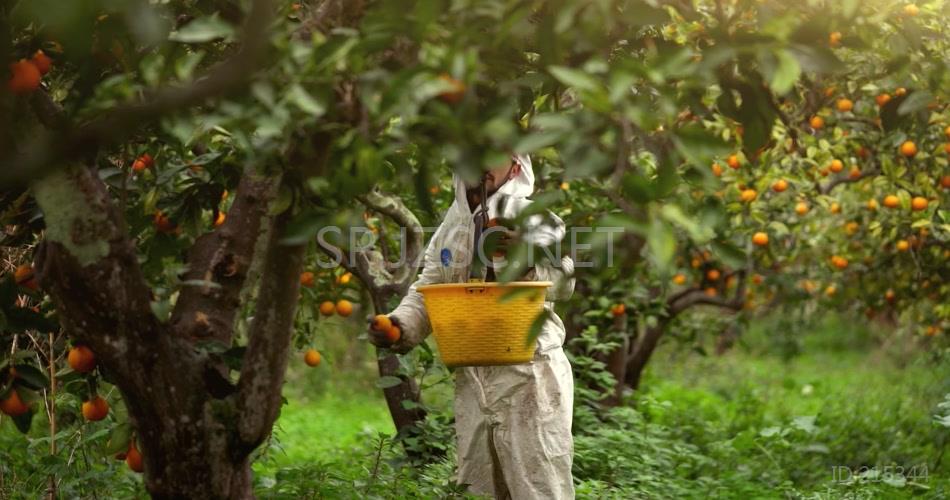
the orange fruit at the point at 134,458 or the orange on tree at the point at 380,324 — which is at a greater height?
the orange on tree at the point at 380,324

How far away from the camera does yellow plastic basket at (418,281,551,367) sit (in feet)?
10.6

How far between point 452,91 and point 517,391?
1.73 metres

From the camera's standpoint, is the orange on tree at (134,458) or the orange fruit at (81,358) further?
the orange on tree at (134,458)

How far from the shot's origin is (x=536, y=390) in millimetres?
3652

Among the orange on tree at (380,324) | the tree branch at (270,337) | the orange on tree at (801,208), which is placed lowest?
the orange on tree at (801,208)

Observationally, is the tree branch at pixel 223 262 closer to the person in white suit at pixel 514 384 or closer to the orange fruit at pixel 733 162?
the person in white suit at pixel 514 384

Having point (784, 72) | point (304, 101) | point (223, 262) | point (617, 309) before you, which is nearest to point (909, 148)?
point (617, 309)

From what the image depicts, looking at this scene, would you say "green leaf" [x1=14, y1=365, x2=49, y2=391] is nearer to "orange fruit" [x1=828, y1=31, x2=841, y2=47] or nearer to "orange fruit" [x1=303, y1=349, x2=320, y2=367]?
"orange fruit" [x1=303, y1=349, x2=320, y2=367]

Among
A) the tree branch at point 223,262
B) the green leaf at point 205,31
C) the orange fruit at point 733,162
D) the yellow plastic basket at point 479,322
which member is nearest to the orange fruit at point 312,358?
the yellow plastic basket at point 479,322

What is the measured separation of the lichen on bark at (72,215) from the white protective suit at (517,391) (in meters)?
1.21

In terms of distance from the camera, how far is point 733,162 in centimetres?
580

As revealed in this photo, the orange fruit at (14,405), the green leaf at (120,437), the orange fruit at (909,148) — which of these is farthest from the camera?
the orange fruit at (909,148)

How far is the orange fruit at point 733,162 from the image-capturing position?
5742 millimetres

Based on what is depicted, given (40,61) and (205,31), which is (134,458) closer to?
(40,61)
